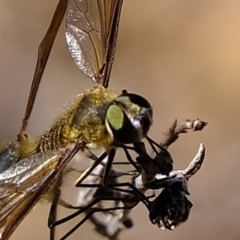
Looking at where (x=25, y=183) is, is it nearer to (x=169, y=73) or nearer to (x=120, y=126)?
(x=120, y=126)

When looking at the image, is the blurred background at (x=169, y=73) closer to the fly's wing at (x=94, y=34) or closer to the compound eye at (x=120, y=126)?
the fly's wing at (x=94, y=34)

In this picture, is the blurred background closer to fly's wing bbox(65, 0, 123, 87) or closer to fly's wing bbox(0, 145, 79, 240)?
fly's wing bbox(65, 0, 123, 87)

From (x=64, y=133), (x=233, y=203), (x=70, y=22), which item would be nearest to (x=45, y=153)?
(x=64, y=133)

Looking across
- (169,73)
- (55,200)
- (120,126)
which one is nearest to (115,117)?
(120,126)

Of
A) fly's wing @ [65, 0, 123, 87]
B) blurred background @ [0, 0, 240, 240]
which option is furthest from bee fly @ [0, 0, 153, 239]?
blurred background @ [0, 0, 240, 240]

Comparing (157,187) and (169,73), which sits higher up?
(169,73)

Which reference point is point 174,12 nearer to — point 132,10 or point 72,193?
point 132,10

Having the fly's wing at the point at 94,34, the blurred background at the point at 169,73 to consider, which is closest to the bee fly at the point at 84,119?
the fly's wing at the point at 94,34
